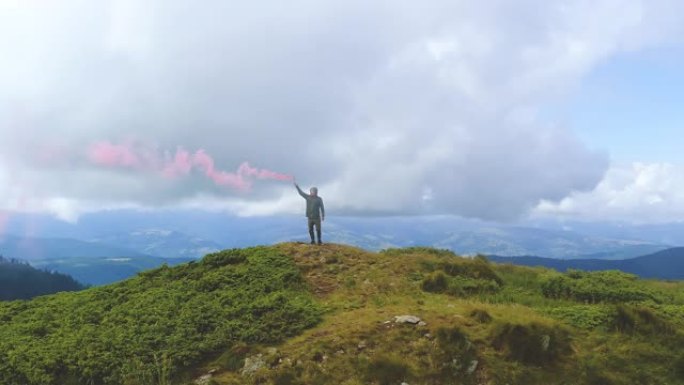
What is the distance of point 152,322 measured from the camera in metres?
18.3

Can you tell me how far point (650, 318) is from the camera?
597 inches

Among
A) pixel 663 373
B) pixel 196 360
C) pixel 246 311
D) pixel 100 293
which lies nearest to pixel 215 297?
pixel 246 311

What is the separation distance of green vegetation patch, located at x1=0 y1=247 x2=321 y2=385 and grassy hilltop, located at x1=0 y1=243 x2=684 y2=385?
0.21 ft

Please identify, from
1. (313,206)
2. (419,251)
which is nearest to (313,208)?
(313,206)

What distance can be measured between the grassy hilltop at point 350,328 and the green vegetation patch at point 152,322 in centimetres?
6

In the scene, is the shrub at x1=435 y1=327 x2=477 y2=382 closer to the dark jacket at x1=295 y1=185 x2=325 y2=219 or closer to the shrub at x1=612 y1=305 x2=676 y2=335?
the shrub at x1=612 y1=305 x2=676 y2=335

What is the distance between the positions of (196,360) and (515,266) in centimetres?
1872

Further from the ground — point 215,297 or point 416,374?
point 215,297

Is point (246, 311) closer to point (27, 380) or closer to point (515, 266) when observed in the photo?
point (27, 380)

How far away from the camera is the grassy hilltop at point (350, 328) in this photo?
13.2 meters

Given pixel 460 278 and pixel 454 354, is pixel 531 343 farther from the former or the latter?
pixel 460 278

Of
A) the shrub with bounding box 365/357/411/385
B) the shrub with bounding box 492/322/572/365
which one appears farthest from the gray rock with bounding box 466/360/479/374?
the shrub with bounding box 365/357/411/385

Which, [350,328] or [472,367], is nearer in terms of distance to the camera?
[472,367]

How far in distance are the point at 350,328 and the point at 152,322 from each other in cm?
797
